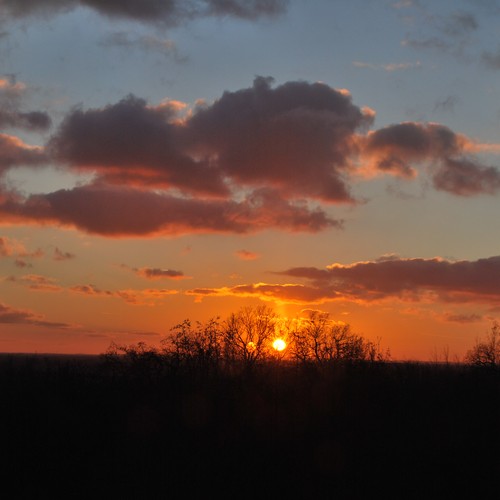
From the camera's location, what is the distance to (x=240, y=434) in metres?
28.0

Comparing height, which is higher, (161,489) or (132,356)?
(132,356)

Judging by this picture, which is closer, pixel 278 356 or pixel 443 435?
pixel 443 435

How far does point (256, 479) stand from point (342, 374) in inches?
952

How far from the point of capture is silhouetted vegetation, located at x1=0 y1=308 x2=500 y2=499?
2153 centimetres

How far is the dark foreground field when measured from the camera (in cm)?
2145

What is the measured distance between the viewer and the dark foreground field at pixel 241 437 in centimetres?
2145

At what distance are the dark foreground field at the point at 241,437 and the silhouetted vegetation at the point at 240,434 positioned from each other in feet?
0.25

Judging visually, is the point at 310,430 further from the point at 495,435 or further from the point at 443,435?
the point at 495,435

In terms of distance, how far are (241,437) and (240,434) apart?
0.44m

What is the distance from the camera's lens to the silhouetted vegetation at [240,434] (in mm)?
A: 21531

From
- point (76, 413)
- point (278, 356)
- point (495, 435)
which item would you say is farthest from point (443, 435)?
point (278, 356)

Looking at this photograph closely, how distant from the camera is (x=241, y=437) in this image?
27609 mm

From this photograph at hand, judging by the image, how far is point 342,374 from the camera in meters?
45.2

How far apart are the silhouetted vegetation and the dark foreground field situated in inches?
3.0
